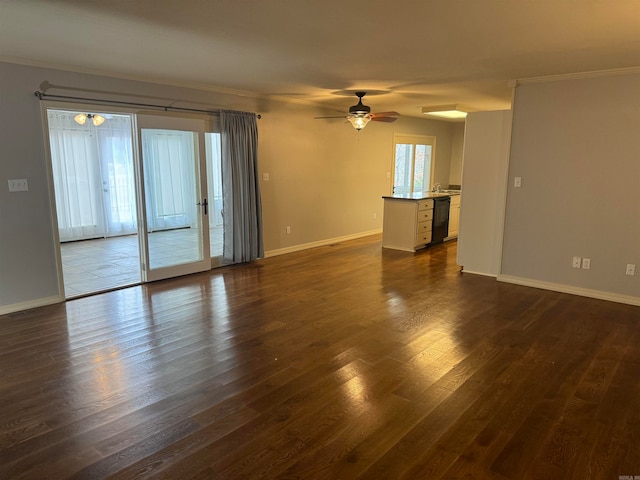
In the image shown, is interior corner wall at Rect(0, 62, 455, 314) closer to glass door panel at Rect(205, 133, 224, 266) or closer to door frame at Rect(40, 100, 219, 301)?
door frame at Rect(40, 100, 219, 301)

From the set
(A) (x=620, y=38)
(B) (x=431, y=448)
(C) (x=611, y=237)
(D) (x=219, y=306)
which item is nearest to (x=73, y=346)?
(D) (x=219, y=306)

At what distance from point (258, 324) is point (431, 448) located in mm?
2076

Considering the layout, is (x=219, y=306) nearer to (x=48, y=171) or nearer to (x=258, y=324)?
(x=258, y=324)

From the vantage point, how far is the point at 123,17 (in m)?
2.82

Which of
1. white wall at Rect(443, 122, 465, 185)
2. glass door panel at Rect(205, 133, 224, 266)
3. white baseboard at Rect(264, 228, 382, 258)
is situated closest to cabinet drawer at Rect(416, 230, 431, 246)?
white baseboard at Rect(264, 228, 382, 258)

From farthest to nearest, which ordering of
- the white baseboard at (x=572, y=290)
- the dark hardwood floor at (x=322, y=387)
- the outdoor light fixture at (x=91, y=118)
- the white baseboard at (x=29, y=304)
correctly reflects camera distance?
the outdoor light fixture at (x=91, y=118)
the white baseboard at (x=572, y=290)
the white baseboard at (x=29, y=304)
the dark hardwood floor at (x=322, y=387)

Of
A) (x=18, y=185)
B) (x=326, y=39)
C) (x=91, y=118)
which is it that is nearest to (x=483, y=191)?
(x=326, y=39)

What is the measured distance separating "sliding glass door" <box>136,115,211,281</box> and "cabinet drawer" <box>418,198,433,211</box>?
3393mm

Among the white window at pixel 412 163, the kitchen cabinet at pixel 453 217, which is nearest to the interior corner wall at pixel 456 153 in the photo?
the white window at pixel 412 163

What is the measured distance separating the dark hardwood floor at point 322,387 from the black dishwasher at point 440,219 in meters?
2.78

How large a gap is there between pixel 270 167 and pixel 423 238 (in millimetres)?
2829

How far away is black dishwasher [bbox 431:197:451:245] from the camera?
7.44 meters

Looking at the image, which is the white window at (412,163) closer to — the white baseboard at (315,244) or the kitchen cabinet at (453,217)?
the kitchen cabinet at (453,217)

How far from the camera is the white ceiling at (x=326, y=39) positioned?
261cm
